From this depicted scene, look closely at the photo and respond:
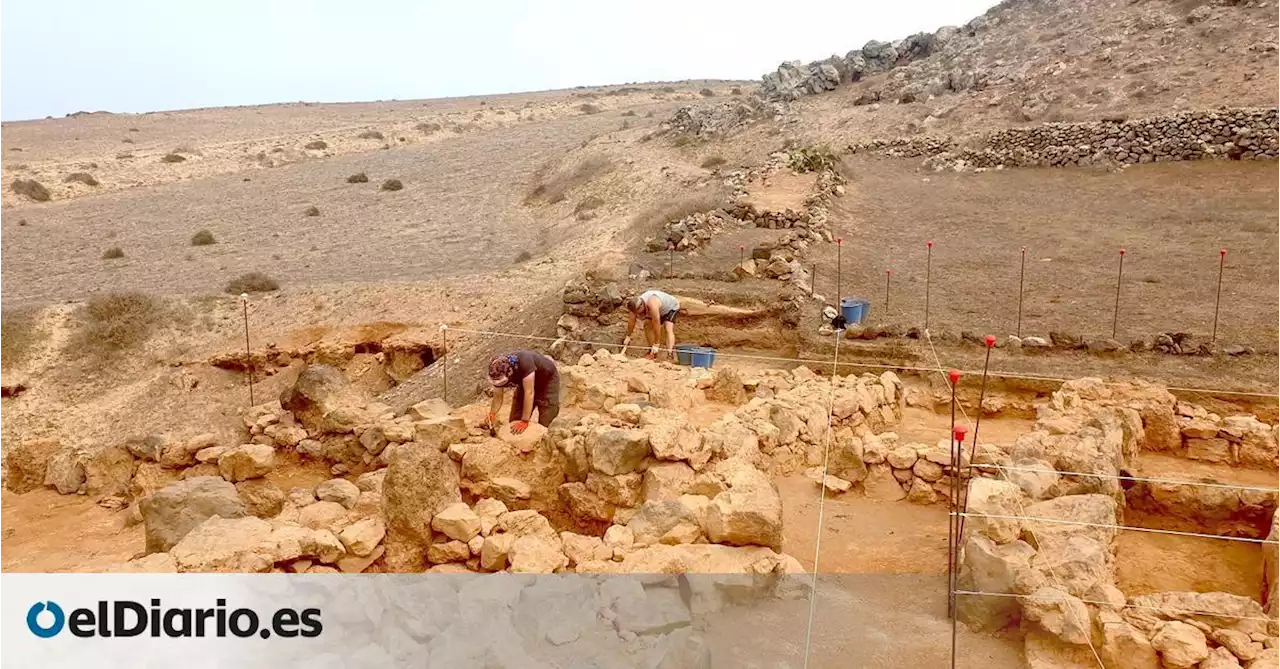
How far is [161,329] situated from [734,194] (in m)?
13.1

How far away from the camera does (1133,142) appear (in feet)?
76.4

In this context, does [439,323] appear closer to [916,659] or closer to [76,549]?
[76,549]

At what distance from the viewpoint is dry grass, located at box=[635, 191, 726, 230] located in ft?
66.1

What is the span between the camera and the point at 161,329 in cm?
1590

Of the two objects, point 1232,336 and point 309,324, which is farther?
point 309,324

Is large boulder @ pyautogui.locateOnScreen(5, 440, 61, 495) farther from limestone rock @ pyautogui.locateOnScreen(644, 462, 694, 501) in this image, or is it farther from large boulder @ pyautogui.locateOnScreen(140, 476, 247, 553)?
limestone rock @ pyautogui.locateOnScreen(644, 462, 694, 501)

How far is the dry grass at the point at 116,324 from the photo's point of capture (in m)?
15.2

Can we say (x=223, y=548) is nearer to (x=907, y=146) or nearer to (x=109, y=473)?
(x=109, y=473)

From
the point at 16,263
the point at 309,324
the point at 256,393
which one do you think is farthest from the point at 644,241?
the point at 16,263

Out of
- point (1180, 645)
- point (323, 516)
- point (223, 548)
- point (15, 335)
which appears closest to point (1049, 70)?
point (1180, 645)

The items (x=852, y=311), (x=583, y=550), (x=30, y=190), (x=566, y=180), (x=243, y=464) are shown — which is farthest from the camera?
(x=566, y=180)

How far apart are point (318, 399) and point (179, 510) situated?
253cm

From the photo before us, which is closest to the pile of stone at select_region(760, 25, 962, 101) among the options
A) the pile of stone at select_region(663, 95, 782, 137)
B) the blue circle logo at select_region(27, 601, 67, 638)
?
the pile of stone at select_region(663, 95, 782, 137)

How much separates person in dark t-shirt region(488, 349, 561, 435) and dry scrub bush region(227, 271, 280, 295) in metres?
12.2
